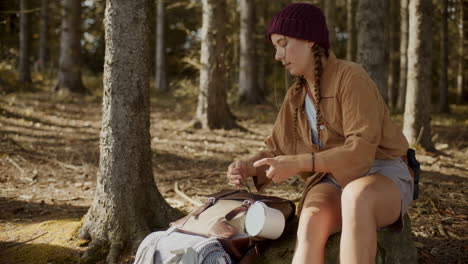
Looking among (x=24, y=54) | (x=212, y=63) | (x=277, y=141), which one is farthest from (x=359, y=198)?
(x=24, y=54)

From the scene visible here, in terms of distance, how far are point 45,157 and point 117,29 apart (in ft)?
13.3

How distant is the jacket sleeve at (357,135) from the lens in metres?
2.78

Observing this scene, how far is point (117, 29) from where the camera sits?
12.7ft

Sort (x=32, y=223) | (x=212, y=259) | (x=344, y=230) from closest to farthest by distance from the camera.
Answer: (x=344, y=230), (x=212, y=259), (x=32, y=223)

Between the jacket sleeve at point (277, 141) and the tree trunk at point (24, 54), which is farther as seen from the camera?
the tree trunk at point (24, 54)

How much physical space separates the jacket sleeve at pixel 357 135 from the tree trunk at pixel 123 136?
1.77 m

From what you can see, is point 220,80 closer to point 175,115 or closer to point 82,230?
point 175,115

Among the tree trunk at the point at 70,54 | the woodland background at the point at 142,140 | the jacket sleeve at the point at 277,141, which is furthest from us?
the tree trunk at the point at 70,54

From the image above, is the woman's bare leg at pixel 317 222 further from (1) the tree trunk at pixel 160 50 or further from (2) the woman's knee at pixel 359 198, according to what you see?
(1) the tree trunk at pixel 160 50

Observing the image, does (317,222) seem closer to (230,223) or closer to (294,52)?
(230,223)

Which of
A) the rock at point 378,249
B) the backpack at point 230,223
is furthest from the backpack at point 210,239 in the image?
the rock at point 378,249

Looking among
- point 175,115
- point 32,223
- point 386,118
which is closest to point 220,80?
point 175,115

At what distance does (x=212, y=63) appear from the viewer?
9.95 metres

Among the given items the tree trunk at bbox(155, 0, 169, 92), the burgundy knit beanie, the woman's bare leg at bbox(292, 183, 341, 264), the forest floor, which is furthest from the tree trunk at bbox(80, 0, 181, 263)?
the tree trunk at bbox(155, 0, 169, 92)
